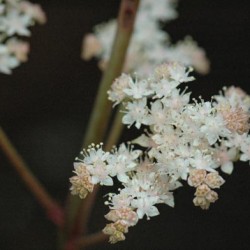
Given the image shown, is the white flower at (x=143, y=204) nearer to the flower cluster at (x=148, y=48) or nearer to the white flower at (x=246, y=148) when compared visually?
the white flower at (x=246, y=148)

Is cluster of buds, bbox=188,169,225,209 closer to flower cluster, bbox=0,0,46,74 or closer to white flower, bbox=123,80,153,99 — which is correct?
white flower, bbox=123,80,153,99

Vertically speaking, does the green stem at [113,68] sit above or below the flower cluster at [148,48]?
below

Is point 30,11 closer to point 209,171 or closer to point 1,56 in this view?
point 1,56

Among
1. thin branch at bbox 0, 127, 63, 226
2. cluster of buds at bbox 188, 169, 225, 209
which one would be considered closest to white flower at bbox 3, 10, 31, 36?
thin branch at bbox 0, 127, 63, 226

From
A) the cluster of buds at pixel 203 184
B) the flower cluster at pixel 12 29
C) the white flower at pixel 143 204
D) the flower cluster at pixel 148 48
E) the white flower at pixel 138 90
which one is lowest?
the white flower at pixel 143 204

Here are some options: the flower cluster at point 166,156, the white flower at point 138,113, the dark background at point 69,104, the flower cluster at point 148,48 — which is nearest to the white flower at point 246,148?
the flower cluster at point 166,156

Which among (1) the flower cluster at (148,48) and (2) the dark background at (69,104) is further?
(2) the dark background at (69,104)

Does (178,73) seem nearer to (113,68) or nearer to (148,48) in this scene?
(113,68)
